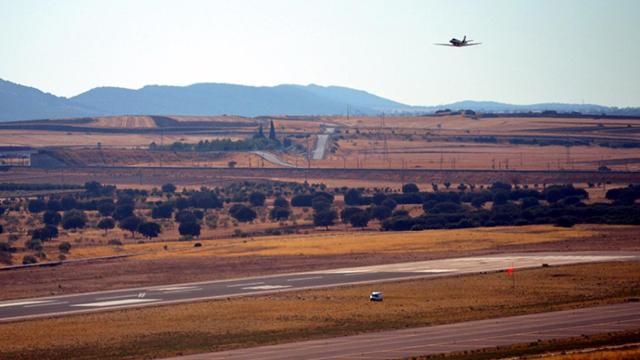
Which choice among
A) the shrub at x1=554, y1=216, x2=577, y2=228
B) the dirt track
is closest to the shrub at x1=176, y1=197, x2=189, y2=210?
the dirt track

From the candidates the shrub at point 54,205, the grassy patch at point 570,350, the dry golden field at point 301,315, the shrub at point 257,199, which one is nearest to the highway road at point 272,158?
the shrub at point 257,199

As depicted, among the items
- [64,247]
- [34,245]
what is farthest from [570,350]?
[34,245]

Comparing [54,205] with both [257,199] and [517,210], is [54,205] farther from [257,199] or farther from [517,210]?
[517,210]

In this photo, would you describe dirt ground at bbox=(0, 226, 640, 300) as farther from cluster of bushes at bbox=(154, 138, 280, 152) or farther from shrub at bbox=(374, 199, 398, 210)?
cluster of bushes at bbox=(154, 138, 280, 152)

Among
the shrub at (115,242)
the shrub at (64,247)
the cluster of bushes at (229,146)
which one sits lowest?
the shrub at (115,242)

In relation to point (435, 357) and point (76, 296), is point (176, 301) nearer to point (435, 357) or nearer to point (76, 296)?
point (76, 296)

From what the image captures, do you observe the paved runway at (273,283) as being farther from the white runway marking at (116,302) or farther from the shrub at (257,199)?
the shrub at (257,199)

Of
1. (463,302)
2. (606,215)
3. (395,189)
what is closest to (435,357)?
(463,302)
